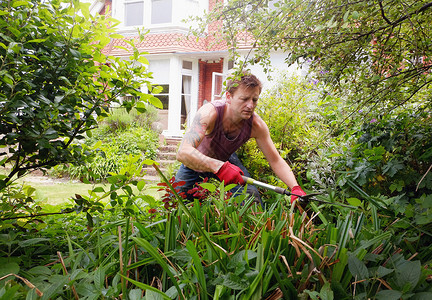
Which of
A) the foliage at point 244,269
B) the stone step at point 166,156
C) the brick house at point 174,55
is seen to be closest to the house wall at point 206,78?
the brick house at point 174,55

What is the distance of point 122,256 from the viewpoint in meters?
1.00

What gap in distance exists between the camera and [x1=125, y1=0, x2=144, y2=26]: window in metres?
15.7

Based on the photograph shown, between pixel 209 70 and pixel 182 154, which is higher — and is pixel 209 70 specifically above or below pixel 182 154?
above

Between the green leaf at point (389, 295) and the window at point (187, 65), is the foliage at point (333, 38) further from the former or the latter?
the window at point (187, 65)

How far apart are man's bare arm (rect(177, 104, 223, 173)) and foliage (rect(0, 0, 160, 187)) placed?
118 centimetres

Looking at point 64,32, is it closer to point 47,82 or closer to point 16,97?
point 47,82

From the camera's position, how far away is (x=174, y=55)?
48.4 ft

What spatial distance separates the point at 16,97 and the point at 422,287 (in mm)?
1608

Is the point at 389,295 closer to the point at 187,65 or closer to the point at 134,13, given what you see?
the point at 187,65

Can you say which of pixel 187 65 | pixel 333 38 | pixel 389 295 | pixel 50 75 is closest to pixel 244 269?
pixel 389 295

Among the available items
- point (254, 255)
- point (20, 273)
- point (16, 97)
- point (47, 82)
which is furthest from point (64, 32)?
point (254, 255)

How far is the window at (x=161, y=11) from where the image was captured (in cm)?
1518

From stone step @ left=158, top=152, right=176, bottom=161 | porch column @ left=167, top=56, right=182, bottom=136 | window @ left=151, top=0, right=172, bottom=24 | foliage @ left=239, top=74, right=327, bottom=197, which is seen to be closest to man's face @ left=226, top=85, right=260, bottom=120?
foliage @ left=239, top=74, right=327, bottom=197

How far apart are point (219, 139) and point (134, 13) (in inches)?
577
